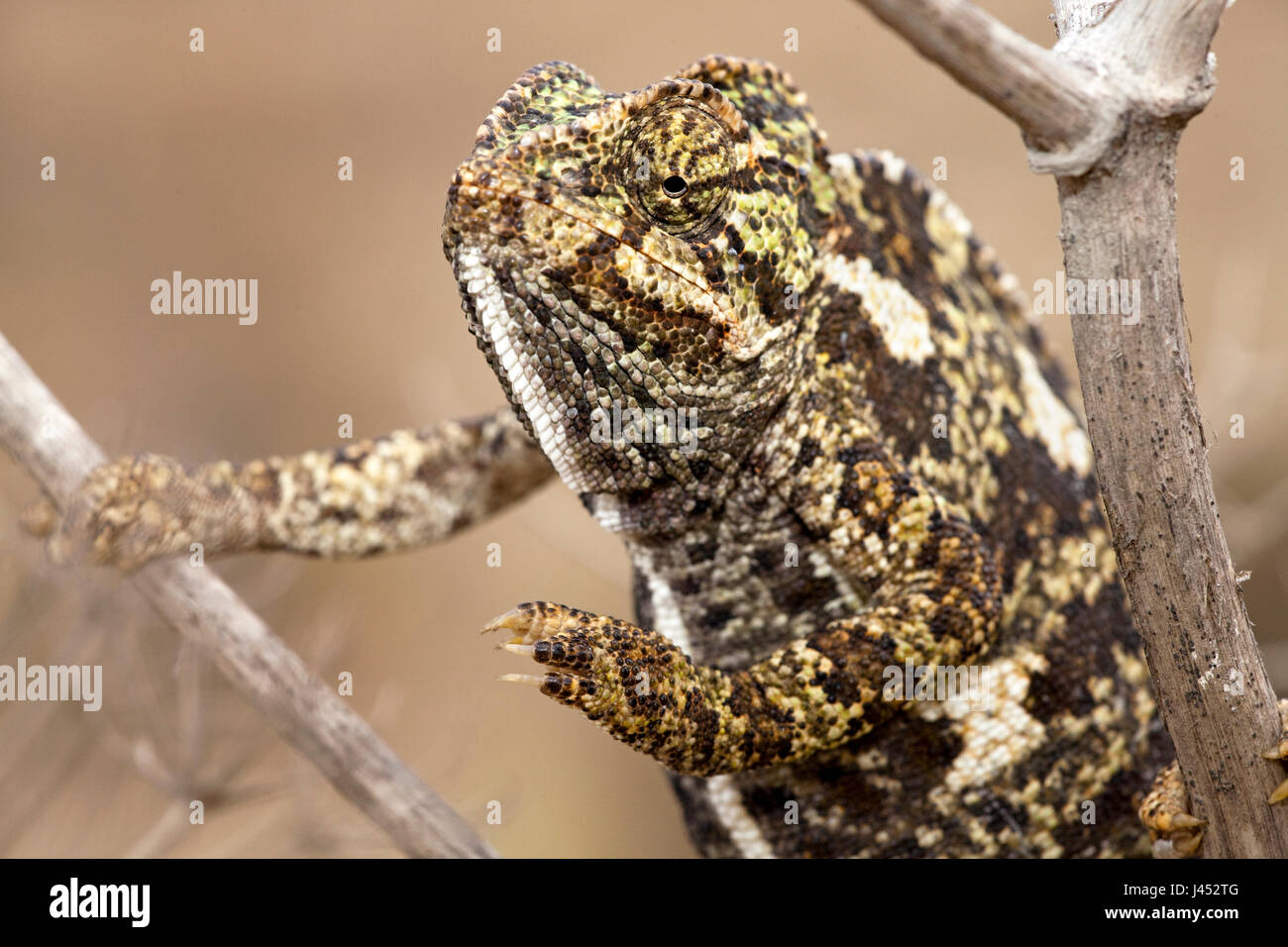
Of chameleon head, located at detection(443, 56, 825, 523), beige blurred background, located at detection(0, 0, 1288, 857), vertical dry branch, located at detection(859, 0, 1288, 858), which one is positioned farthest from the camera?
beige blurred background, located at detection(0, 0, 1288, 857)

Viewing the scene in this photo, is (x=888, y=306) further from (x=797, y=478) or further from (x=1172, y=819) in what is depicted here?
(x=1172, y=819)

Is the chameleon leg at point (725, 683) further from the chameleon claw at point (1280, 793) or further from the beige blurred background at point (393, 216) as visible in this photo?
the beige blurred background at point (393, 216)

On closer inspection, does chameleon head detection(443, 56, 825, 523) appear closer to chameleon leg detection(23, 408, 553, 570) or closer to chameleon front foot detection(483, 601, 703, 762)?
chameleon front foot detection(483, 601, 703, 762)

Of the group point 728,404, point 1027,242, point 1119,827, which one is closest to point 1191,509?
point 728,404

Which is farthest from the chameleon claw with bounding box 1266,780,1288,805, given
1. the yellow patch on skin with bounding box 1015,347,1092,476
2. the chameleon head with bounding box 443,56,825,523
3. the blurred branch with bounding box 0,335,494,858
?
the blurred branch with bounding box 0,335,494,858

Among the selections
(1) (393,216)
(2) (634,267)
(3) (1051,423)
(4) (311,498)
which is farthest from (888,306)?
(1) (393,216)

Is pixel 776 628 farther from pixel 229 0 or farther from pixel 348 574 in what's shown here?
pixel 229 0
